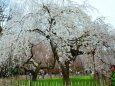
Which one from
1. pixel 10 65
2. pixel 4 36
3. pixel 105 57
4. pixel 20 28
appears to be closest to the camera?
pixel 20 28

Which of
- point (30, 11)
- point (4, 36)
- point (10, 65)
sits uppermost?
point (30, 11)

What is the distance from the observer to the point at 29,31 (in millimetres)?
16641

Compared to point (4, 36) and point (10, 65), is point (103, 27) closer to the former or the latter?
point (4, 36)

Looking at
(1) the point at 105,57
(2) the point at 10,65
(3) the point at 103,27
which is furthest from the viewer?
(2) the point at 10,65

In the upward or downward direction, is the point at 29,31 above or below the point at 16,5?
below

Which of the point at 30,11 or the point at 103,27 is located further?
the point at 103,27

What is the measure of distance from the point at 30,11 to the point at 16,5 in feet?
6.36

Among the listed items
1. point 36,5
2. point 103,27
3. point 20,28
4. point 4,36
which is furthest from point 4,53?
point 103,27

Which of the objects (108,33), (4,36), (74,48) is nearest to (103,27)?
(108,33)

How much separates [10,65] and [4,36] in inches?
234

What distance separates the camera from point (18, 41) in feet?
54.5

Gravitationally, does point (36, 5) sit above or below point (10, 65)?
above

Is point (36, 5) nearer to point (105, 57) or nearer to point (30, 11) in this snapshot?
point (30, 11)

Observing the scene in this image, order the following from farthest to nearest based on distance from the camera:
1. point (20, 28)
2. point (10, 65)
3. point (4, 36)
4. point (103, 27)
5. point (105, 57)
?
point (10, 65) < point (105, 57) < point (103, 27) < point (4, 36) < point (20, 28)
